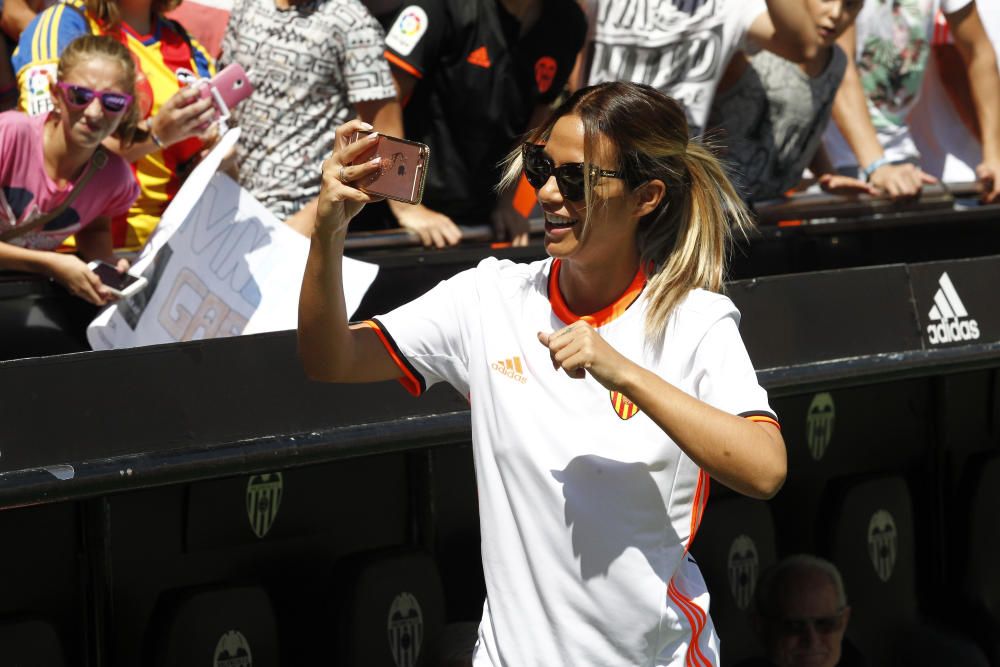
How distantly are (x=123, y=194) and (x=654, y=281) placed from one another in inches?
60.8

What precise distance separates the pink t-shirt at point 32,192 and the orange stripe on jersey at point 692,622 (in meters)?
1.70

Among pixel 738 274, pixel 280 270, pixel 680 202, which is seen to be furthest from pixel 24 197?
pixel 738 274

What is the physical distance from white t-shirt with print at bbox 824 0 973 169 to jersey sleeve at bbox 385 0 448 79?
67.4 inches

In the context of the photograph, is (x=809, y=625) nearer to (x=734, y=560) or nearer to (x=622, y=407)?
(x=734, y=560)

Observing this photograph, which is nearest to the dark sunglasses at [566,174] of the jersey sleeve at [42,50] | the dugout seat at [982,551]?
the jersey sleeve at [42,50]

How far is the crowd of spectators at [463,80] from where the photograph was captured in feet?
12.7

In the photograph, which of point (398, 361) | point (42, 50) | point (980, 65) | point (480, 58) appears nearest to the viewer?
point (398, 361)

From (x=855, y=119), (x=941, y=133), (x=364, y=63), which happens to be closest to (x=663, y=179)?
(x=364, y=63)

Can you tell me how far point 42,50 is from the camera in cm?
372

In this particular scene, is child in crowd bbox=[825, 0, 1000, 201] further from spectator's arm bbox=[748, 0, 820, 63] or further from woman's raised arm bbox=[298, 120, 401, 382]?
woman's raised arm bbox=[298, 120, 401, 382]

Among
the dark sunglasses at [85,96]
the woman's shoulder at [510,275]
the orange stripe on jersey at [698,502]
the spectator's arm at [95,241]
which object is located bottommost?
the orange stripe on jersey at [698,502]

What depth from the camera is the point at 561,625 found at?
237 cm

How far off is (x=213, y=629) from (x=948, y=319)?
2209mm

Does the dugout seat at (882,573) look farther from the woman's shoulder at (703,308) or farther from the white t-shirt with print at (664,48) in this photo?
the woman's shoulder at (703,308)
